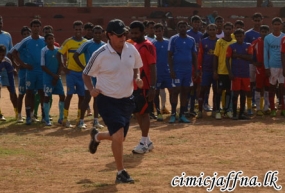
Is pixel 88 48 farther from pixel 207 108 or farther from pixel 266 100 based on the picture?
pixel 266 100

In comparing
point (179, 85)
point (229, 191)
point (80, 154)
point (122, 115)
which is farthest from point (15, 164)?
point (179, 85)

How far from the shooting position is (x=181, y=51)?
50.6ft

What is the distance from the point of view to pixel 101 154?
11742 mm

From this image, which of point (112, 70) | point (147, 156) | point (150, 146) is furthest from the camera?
point (150, 146)

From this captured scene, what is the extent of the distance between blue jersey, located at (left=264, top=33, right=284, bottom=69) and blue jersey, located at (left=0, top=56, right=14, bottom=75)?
5543mm

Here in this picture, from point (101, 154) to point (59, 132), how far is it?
2909 millimetres

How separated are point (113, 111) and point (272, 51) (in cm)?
742

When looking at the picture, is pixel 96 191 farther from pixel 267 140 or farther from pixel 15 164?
pixel 267 140

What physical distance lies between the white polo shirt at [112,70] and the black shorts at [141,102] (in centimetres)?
190

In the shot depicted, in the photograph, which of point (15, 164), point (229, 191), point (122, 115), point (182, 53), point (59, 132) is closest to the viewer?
point (229, 191)

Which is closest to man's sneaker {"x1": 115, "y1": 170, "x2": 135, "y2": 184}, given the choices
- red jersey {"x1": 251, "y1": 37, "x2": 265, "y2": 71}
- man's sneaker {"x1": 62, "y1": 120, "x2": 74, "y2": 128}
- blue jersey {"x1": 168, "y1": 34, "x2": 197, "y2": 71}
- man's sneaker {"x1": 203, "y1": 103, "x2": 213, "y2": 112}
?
man's sneaker {"x1": 62, "y1": 120, "x2": 74, "y2": 128}

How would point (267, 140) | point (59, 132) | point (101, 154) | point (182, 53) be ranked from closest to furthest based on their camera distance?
point (101, 154)
point (267, 140)
point (59, 132)
point (182, 53)

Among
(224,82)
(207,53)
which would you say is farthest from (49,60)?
(224,82)

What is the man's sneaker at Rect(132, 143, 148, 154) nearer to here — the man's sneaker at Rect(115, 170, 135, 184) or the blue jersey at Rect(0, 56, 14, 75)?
the man's sneaker at Rect(115, 170, 135, 184)
